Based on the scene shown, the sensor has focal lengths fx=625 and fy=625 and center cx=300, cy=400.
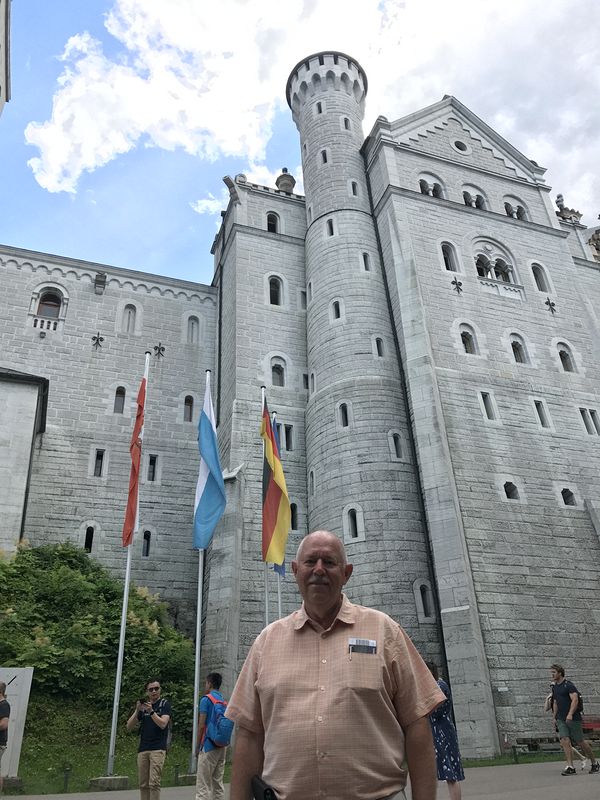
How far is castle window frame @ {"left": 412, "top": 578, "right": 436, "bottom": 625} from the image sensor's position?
707 inches

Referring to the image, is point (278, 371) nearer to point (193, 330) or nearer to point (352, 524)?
point (193, 330)

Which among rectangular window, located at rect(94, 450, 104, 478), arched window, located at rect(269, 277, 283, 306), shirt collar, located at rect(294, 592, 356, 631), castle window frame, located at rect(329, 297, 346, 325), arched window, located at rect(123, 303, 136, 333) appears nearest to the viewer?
shirt collar, located at rect(294, 592, 356, 631)

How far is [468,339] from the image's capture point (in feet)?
77.0

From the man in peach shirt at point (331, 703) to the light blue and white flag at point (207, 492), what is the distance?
1218 cm

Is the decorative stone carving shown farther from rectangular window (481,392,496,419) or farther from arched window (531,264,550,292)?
rectangular window (481,392,496,419)

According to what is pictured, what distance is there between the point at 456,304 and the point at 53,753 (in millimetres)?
19132

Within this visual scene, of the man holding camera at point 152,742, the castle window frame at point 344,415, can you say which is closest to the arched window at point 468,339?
the castle window frame at point 344,415

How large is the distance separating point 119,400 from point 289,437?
7632mm

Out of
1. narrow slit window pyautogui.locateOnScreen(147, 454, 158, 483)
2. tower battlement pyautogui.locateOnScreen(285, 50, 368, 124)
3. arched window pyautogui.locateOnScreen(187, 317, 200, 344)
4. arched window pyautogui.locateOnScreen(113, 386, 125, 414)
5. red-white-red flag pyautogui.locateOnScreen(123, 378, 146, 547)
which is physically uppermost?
tower battlement pyautogui.locateOnScreen(285, 50, 368, 124)

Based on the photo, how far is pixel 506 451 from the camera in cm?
2070

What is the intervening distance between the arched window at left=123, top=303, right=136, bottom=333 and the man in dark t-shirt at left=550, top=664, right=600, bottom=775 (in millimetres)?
22354

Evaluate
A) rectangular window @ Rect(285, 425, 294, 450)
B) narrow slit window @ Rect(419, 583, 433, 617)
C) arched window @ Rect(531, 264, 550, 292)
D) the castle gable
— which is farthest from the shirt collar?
the castle gable

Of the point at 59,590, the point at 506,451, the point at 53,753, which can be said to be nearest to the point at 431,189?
the point at 506,451

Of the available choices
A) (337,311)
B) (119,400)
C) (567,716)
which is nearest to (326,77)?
(337,311)
